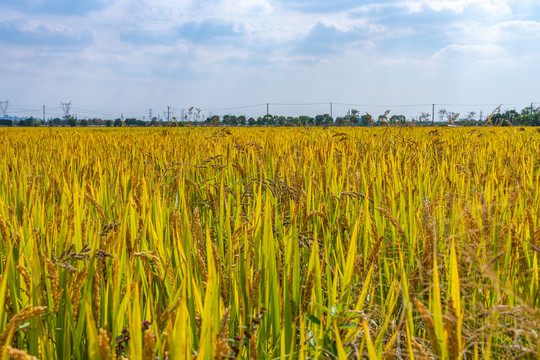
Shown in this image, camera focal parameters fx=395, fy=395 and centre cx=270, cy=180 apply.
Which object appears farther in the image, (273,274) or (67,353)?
(273,274)

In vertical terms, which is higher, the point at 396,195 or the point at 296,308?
the point at 396,195

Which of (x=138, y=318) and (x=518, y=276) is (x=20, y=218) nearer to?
(x=138, y=318)

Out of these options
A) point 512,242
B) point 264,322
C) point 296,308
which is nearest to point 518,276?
point 512,242

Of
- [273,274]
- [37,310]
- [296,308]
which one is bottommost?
[296,308]

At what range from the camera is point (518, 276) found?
40.6 inches

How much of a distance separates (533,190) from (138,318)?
5.70ft

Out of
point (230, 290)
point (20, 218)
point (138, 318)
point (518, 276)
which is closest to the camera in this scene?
point (138, 318)

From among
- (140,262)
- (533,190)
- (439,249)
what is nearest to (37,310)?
(140,262)

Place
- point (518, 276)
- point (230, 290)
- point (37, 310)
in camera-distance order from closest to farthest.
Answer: point (37, 310), point (230, 290), point (518, 276)

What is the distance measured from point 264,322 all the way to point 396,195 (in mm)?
990

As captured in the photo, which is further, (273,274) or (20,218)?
(20,218)

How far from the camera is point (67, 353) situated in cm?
74

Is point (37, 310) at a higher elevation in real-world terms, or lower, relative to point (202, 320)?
higher

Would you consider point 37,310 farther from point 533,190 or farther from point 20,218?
point 533,190
